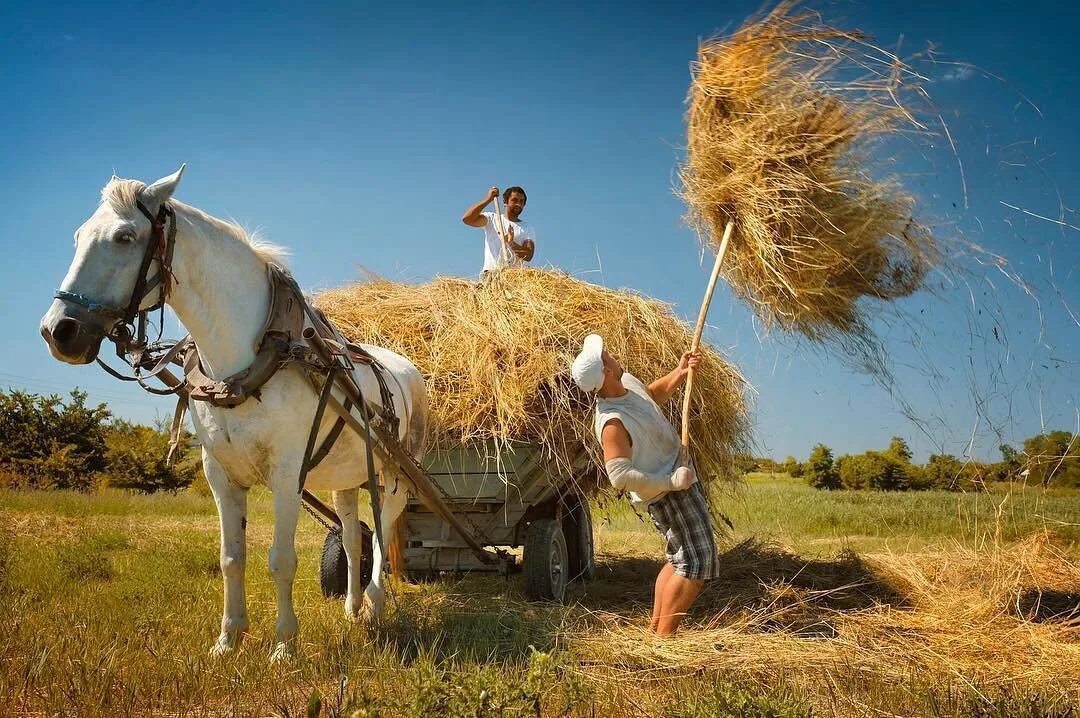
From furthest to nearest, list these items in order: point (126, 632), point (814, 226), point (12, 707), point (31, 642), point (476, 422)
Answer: point (476, 422), point (814, 226), point (126, 632), point (31, 642), point (12, 707)

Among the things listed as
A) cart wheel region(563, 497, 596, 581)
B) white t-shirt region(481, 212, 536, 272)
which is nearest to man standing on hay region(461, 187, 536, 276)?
white t-shirt region(481, 212, 536, 272)

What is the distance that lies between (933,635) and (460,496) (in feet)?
9.38

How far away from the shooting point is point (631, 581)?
245 inches

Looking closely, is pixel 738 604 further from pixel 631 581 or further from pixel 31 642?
pixel 31 642

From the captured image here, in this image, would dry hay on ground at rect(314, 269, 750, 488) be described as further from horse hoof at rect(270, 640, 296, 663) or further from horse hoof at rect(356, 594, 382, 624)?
horse hoof at rect(270, 640, 296, 663)

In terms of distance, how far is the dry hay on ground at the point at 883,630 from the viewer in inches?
130

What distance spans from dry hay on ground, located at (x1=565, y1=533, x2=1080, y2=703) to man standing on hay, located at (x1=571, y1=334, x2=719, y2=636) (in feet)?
0.88

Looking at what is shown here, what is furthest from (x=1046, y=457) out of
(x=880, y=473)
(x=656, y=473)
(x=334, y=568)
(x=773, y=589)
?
(x=880, y=473)

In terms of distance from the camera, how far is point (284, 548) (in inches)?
136

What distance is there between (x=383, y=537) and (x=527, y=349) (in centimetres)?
144

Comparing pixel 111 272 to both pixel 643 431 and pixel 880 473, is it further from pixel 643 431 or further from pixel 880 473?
pixel 880 473

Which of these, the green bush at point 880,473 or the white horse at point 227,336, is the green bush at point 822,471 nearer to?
the green bush at point 880,473

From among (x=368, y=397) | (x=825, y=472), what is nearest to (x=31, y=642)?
(x=368, y=397)

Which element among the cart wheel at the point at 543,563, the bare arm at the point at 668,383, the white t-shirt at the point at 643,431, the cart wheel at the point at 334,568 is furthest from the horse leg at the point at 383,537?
the bare arm at the point at 668,383
